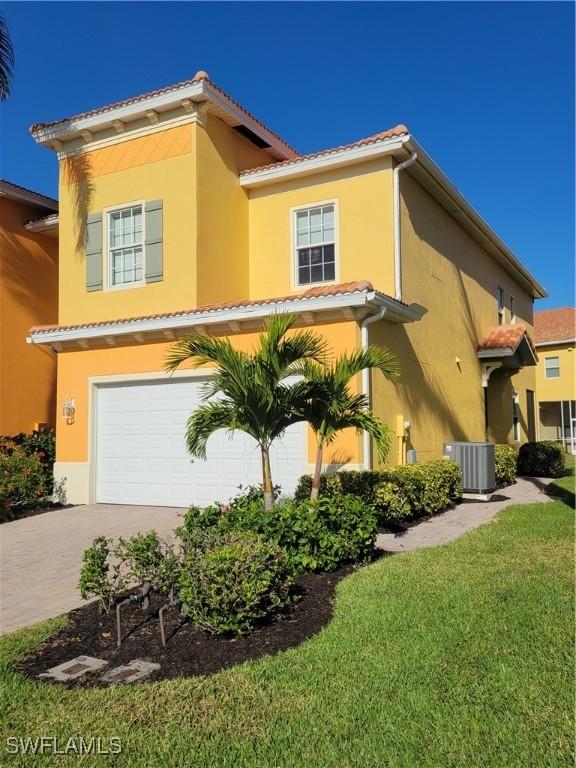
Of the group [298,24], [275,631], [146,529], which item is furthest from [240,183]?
[275,631]

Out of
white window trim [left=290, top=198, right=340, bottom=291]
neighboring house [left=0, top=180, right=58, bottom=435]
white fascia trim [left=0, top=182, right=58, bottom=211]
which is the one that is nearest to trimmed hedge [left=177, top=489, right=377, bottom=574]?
white window trim [left=290, top=198, right=340, bottom=291]

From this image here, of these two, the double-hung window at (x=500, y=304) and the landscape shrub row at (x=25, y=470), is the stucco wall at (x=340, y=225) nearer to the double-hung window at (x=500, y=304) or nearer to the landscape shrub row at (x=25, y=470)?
the landscape shrub row at (x=25, y=470)

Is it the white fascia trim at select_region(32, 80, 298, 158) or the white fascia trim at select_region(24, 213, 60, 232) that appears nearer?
the white fascia trim at select_region(32, 80, 298, 158)

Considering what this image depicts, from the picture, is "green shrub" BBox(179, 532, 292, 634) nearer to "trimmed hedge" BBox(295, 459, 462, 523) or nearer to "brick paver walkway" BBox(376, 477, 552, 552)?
"brick paver walkway" BBox(376, 477, 552, 552)

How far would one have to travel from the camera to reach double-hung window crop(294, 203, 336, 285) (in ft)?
42.6

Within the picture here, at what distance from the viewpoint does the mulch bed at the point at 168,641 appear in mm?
4645

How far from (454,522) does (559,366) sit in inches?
1069

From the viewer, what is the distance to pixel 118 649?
497 cm

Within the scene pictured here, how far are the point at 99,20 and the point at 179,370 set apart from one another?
19.5ft

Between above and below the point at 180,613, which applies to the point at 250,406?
above

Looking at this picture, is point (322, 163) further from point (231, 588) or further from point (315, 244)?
point (231, 588)

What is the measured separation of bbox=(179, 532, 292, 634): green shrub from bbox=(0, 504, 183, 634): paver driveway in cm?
177

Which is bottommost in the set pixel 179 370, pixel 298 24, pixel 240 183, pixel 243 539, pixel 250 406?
pixel 243 539

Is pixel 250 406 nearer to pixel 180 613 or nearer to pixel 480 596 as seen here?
pixel 180 613
